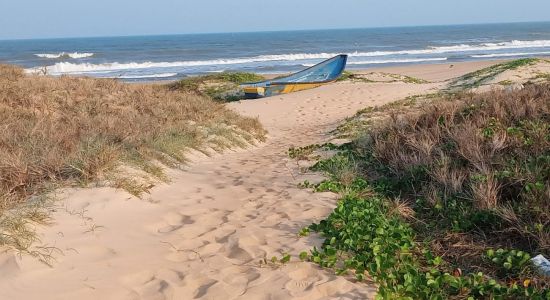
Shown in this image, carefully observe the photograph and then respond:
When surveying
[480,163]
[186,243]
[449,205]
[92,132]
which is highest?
[92,132]

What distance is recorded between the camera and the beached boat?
1880cm

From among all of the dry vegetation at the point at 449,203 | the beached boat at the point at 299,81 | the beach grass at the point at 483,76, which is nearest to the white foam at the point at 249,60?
the beached boat at the point at 299,81

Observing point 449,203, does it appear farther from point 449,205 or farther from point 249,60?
point 249,60

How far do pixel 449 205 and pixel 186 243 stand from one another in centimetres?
243

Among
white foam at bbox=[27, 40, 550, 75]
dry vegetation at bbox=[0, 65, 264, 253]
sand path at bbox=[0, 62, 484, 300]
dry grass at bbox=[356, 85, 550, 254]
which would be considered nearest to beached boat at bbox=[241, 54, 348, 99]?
dry vegetation at bbox=[0, 65, 264, 253]

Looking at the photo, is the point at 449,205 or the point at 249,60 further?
the point at 249,60

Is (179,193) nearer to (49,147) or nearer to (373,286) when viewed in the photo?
(49,147)

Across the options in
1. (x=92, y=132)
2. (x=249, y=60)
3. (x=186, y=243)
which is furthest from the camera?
(x=249, y=60)

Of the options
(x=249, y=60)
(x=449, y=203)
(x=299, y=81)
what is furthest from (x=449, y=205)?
(x=249, y=60)

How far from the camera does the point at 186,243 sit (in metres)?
3.99

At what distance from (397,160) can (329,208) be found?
52.6 inches

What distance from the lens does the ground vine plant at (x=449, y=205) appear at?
3.26 m

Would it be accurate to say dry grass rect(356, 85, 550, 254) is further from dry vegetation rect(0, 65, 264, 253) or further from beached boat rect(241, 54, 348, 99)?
beached boat rect(241, 54, 348, 99)

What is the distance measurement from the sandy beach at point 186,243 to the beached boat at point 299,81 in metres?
12.2
